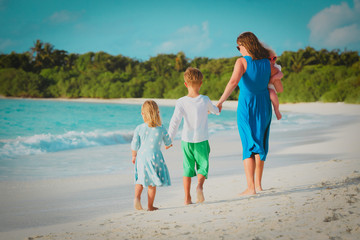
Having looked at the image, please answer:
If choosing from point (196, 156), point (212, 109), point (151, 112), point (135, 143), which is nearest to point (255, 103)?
point (212, 109)

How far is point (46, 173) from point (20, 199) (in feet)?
4.87

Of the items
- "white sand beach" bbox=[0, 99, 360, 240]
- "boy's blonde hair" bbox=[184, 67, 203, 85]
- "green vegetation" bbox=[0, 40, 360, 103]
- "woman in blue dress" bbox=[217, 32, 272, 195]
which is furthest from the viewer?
"green vegetation" bbox=[0, 40, 360, 103]

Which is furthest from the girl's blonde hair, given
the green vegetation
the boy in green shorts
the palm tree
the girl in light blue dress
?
the palm tree

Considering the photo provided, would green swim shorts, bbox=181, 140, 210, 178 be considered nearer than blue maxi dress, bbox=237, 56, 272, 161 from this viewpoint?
Yes

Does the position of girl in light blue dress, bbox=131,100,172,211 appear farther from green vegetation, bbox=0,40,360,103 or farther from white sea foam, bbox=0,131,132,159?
Answer: green vegetation, bbox=0,40,360,103

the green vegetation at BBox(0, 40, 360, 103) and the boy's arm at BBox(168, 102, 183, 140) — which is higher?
the green vegetation at BBox(0, 40, 360, 103)

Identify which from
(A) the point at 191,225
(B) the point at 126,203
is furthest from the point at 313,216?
(B) the point at 126,203

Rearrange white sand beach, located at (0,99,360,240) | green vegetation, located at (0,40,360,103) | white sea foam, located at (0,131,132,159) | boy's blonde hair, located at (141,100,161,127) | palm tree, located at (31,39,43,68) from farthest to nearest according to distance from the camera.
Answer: palm tree, located at (31,39,43,68)
green vegetation, located at (0,40,360,103)
white sea foam, located at (0,131,132,159)
boy's blonde hair, located at (141,100,161,127)
white sand beach, located at (0,99,360,240)

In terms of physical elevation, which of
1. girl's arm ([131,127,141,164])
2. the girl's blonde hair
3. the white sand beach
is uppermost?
the girl's blonde hair

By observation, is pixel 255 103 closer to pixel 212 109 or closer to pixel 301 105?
pixel 212 109

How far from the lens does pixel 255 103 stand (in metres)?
3.21

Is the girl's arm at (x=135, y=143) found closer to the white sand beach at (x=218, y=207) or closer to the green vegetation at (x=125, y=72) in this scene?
the white sand beach at (x=218, y=207)

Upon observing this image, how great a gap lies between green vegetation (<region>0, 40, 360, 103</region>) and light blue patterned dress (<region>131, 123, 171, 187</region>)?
84.6 ft

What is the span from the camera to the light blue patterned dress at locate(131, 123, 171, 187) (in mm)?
2846
